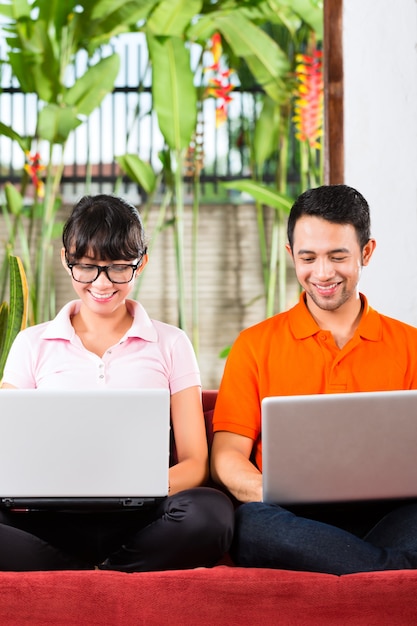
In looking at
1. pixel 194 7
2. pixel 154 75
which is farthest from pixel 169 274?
pixel 194 7

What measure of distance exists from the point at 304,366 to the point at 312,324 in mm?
93

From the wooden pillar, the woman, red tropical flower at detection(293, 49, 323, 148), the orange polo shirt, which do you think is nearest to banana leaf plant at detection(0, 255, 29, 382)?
the woman

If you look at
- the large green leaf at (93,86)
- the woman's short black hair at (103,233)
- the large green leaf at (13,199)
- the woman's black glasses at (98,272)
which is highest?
the large green leaf at (93,86)

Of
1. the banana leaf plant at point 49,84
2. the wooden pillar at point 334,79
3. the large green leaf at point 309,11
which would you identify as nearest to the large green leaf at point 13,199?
the banana leaf plant at point 49,84

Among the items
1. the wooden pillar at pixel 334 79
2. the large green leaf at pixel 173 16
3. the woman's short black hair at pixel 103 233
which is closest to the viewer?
the woman's short black hair at pixel 103 233

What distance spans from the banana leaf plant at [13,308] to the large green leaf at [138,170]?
1404 mm

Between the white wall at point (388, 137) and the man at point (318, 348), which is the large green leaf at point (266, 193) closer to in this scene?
the white wall at point (388, 137)

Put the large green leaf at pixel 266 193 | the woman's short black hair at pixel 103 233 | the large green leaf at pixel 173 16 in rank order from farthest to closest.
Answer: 1. the large green leaf at pixel 173 16
2. the large green leaf at pixel 266 193
3. the woman's short black hair at pixel 103 233

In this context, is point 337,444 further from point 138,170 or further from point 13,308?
point 138,170

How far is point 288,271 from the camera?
4.07 metres

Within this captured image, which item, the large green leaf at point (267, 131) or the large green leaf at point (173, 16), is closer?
the large green leaf at point (173, 16)

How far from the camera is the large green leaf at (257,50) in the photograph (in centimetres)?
368

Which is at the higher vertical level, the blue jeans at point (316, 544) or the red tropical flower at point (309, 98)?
the red tropical flower at point (309, 98)

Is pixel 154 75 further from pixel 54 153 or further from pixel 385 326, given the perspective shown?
pixel 385 326
